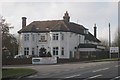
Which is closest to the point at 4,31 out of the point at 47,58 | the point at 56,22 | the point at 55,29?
the point at 47,58

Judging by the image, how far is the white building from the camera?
179 feet

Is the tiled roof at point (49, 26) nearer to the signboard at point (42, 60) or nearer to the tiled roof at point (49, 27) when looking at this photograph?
the tiled roof at point (49, 27)

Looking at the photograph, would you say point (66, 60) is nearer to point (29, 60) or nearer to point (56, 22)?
point (29, 60)

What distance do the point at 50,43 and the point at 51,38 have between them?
46.4 inches

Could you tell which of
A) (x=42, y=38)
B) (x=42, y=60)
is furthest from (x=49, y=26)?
(x=42, y=60)

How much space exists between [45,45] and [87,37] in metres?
15.4

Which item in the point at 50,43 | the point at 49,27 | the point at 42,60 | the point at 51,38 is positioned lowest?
the point at 42,60

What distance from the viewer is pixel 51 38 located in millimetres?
55250

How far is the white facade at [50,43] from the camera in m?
54.6

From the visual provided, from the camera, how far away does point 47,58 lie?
42500 millimetres

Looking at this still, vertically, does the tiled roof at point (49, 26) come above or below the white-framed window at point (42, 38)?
above

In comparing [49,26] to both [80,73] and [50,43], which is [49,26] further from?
[80,73]

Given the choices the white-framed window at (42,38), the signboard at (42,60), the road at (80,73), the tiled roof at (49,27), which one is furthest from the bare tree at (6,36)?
the white-framed window at (42,38)

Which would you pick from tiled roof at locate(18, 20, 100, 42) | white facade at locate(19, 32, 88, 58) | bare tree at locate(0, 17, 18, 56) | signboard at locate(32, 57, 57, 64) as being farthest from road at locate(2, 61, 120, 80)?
tiled roof at locate(18, 20, 100, 42)
